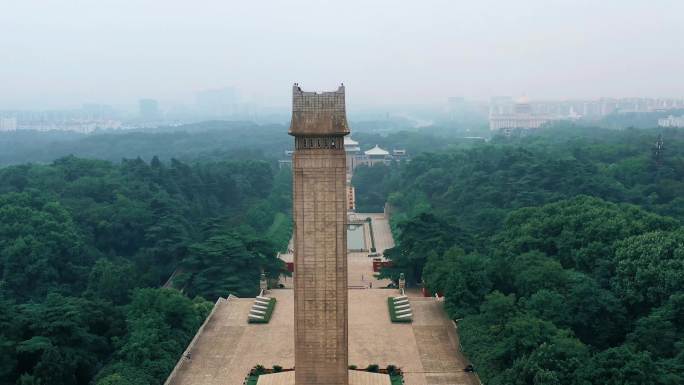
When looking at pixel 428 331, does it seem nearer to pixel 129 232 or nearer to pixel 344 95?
pixel 344 95

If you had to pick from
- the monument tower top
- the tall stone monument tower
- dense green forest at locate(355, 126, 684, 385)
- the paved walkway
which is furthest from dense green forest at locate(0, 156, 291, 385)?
dense green forest at locate(355, 126, 684, 385)

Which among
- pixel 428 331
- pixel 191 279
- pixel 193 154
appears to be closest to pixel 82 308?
pixel 191 279

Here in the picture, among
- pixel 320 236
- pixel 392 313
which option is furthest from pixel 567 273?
pixel 320 236

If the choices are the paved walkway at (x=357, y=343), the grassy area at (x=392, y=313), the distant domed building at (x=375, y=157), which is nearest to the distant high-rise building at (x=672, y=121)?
the distant domed building at (x=375, y=157)

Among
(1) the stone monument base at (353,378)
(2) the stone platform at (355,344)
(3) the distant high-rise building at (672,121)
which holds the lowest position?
(2) the stone platform at (355,344)

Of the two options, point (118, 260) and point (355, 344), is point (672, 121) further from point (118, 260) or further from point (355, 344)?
point (355, 344)

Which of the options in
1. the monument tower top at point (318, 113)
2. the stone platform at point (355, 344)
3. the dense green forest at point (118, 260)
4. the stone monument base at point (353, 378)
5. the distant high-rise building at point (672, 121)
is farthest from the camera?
the distant high-rise building at point (672, 121)

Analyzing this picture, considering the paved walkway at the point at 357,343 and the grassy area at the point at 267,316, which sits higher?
the grassy area at the point at 267,316

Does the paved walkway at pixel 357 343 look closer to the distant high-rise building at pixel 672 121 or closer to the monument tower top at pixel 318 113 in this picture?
the monument tower top at pixel 318 113
